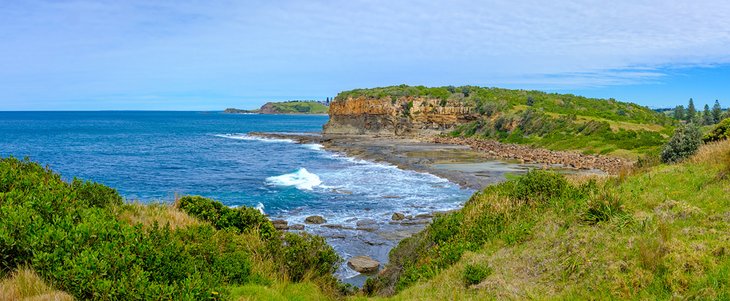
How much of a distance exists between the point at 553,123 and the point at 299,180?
4587 centimetres

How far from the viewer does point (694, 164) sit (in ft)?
48.1

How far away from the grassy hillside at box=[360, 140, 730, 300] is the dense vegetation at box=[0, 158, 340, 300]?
109 inches

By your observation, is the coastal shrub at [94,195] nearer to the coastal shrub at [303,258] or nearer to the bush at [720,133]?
the coastal shrub at [303,258]

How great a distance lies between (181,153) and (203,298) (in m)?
65.1

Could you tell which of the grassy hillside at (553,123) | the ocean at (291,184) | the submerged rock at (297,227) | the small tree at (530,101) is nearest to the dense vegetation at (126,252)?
the ocean at (291,184)

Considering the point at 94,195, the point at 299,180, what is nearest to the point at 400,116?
the point at 299,180

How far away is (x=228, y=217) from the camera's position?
13703mm

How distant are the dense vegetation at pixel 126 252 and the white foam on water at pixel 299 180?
985 inches

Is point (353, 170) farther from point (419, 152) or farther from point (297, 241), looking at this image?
point (297, 241)

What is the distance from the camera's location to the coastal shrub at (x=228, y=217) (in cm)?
1333

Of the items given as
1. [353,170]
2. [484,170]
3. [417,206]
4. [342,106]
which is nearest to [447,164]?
[484,170]

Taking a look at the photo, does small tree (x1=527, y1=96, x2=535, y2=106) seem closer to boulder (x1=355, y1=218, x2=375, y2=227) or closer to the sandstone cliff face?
the sandstone cliff face

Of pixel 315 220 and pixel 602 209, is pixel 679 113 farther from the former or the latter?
pixel 602 209

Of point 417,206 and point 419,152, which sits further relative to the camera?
point 419,152
